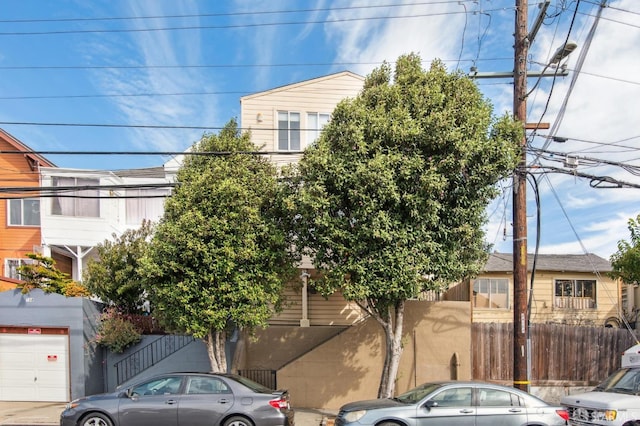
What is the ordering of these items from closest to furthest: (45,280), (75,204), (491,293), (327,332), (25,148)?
(45,280) → (327,332) → (75,204) → (25,148) → (491,293)

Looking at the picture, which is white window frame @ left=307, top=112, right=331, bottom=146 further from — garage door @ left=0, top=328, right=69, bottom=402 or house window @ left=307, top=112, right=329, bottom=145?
garage door @ left=0, top=328, right=69, bottom=402

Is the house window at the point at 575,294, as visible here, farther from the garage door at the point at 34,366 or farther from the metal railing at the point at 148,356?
the garage door at the point at 34,366

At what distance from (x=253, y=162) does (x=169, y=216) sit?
2.48 metres

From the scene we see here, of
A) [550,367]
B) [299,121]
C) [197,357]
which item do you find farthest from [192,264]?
[550,367]

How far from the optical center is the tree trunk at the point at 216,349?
11820 millimetres

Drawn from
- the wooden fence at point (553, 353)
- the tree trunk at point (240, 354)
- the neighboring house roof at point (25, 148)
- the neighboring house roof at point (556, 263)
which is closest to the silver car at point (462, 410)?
the wooden fence at point (553, 353)

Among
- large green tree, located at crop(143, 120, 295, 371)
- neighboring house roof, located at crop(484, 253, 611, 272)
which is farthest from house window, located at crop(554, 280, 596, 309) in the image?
large green tree, located at crop(143, 120, 295, 371)

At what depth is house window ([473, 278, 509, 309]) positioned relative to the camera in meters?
22.2

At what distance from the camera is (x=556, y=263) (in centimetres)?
2316

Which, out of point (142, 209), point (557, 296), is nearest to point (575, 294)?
point (557, 296)

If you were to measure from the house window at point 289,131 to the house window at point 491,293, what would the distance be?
1058 cm

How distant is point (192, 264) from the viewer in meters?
11.1

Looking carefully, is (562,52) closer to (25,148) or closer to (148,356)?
(148,356)

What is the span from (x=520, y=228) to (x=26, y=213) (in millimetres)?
19473
